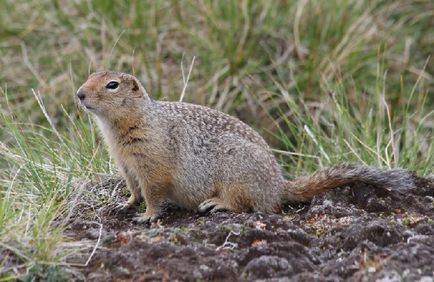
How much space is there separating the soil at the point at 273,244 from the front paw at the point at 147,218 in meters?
0.08

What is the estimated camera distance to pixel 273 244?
3.87 m

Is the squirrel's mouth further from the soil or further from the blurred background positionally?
the blurred background

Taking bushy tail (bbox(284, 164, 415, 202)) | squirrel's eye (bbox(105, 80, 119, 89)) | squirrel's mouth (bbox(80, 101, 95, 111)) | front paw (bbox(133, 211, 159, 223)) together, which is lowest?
front paw (bbox(133, 211, 159, 223))

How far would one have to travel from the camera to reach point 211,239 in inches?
160

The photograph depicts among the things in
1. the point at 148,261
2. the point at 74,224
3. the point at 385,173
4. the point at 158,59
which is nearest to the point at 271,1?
the point at 158,59

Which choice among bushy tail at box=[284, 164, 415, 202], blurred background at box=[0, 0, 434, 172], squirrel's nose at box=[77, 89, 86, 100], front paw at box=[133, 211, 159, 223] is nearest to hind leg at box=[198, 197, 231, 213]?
front paw at box=[133, 211, 159, 223]

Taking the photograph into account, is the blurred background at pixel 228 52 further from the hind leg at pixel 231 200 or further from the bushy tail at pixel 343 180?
the hind leg at pixel 231 200

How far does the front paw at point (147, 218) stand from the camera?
483 centimetres

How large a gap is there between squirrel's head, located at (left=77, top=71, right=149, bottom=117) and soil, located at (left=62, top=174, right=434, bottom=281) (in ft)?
1.85

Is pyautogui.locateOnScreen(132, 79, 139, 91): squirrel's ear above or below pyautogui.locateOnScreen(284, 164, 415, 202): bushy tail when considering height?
above

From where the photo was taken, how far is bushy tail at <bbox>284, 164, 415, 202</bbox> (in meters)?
4.90

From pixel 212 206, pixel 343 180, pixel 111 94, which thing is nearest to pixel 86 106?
pixel 111 94

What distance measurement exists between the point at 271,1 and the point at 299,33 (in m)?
0.41

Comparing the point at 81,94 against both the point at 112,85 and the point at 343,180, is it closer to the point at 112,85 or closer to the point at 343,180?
the point at 112,85
